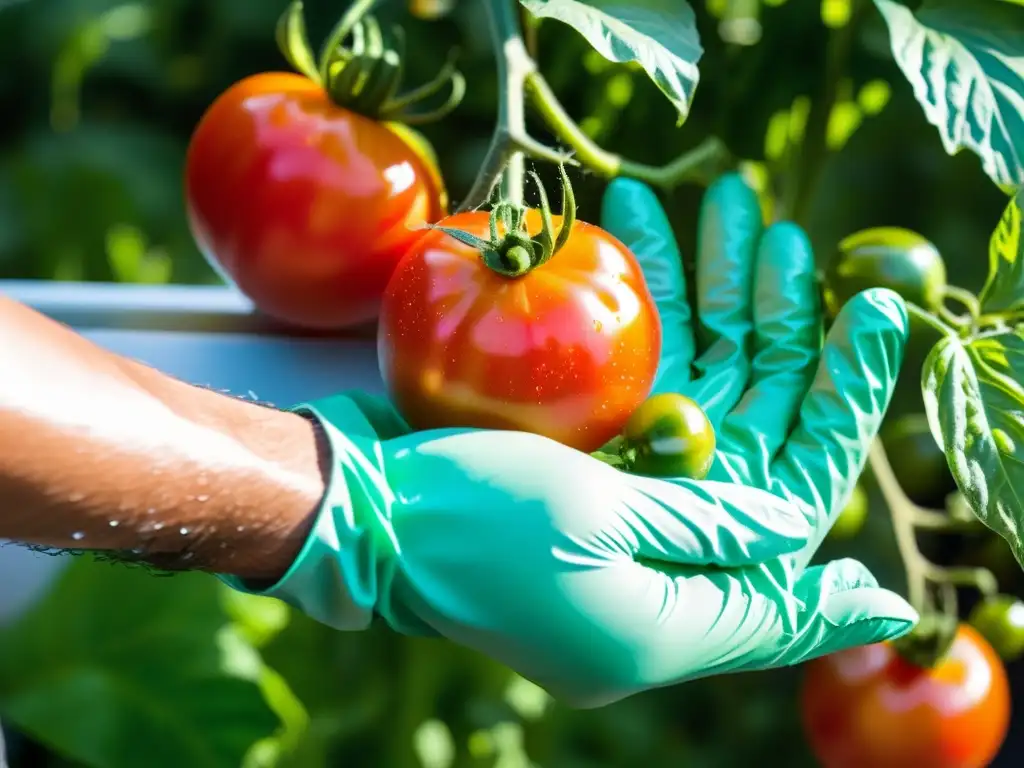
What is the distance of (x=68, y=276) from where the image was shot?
4.21 ft

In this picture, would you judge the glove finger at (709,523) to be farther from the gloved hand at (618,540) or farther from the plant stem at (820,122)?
the plant stem at (820,122)

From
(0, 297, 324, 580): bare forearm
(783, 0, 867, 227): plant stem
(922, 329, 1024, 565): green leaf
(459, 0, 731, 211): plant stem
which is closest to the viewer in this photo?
(0, 297, 324, 580): bare forearm

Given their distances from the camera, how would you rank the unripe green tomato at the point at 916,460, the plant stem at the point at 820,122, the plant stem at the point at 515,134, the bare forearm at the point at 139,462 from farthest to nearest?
the unripe green tomato at the point at 916,460 < the plant stem at the point at 820,122 < the plant stem at the point at 515,134 < the bare forearm at the point at 139,462

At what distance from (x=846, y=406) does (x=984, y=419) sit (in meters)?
0.07

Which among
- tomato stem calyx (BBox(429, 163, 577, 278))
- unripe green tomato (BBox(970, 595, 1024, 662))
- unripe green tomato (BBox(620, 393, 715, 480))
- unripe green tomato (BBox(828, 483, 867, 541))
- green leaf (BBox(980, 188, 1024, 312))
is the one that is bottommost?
unripe green tomato (BBox(970, 595, 1024, 662))

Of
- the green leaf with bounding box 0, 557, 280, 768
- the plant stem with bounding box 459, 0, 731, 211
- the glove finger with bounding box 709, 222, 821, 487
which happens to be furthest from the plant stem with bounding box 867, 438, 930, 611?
the green leaf with bounding box 0, 557, 280, 768

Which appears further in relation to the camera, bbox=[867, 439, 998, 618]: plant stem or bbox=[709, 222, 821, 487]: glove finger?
bbox=[867, 439, 998, 618]: plant stem

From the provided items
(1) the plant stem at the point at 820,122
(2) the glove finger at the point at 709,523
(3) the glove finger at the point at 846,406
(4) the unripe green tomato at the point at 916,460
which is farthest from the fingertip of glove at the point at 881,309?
(4) the unripe green tomato at the point at 916,460

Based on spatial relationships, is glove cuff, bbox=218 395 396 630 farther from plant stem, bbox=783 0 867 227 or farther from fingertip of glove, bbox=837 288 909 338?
plant stem, bbox=783 0 867 227

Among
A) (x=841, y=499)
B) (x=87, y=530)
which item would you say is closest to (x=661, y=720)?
(x=841, y=499)

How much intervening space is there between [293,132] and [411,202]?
0.27ft

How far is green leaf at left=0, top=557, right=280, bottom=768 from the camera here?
836 millimetres

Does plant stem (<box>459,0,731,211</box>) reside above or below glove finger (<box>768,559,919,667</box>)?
above

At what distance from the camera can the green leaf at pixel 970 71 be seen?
1.94 feet
